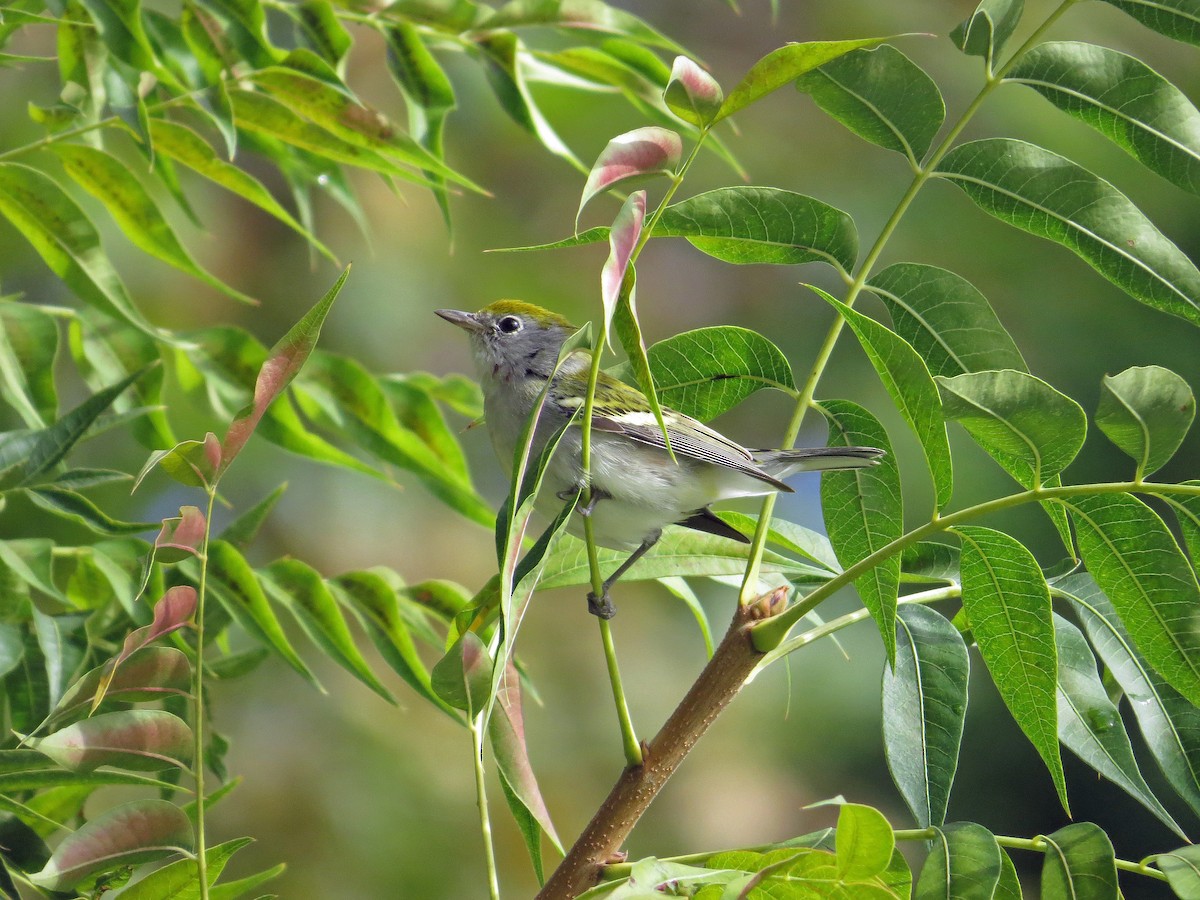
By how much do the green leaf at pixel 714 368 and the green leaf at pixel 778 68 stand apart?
0.34m

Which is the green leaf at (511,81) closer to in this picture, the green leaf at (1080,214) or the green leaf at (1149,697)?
the green leaf at (1080,214)

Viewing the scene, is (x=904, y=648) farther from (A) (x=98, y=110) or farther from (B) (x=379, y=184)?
(B) (x=379, y=184)

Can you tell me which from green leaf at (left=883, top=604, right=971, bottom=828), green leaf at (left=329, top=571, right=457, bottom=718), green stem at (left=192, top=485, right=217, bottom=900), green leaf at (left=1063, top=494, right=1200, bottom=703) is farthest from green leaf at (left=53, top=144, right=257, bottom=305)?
green leaf at (left=1063, top=494, right=1200, bottom=703)

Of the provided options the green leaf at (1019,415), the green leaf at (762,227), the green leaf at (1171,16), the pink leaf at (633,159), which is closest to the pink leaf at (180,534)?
the pink leaf at (633,159)

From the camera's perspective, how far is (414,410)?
74.2 inches

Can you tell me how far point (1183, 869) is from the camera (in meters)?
0.93

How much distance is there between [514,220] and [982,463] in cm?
225

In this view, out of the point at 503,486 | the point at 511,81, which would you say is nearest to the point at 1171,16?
the point at 511,81

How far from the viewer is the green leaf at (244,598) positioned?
140cm

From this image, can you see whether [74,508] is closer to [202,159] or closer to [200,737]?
[200,737]

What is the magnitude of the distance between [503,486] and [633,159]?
3.56 metres

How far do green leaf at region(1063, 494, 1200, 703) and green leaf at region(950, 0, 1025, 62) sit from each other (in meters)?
0.44

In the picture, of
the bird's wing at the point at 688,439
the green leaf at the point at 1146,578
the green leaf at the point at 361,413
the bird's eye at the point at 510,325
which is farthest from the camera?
the bird's eye at the point at 510,325

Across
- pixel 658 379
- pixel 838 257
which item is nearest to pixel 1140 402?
pixel 838 257
